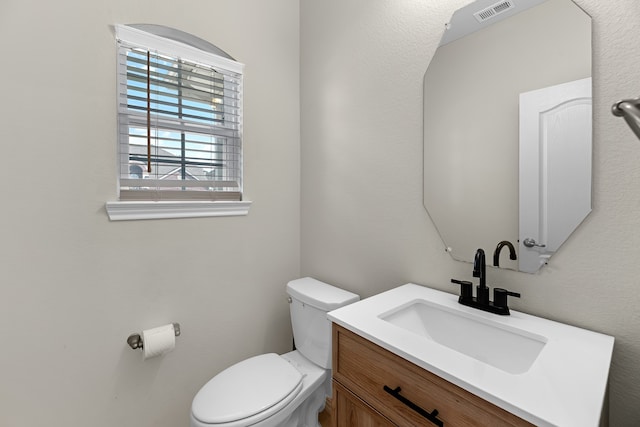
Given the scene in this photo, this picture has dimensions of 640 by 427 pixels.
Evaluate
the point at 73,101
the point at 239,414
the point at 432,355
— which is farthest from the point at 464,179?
the point at 73,101

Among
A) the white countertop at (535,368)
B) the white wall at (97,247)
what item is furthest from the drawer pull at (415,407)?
the white wall at (97,247)

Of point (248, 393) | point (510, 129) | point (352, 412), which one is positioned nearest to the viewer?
point (352, 412)

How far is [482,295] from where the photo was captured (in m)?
1.04

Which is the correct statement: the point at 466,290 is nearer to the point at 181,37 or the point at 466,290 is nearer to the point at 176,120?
the point at 176,120

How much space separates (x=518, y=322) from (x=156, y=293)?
5.19 feet

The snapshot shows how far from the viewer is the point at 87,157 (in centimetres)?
130

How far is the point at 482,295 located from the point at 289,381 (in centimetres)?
91

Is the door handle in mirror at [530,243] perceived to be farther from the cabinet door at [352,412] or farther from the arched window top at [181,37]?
the arched window top at [181,37]

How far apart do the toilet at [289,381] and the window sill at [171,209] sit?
57cm

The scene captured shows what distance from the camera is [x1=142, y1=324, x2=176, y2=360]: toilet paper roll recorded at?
1380mm

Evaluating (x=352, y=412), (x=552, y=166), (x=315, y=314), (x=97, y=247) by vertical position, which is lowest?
(x=352, y=412)

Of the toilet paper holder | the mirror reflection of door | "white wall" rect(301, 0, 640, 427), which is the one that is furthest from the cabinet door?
the toilet paper holder

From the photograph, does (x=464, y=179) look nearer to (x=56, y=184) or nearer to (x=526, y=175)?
(x=526, y=175)

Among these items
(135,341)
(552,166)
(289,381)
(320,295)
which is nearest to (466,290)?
(552,166)
